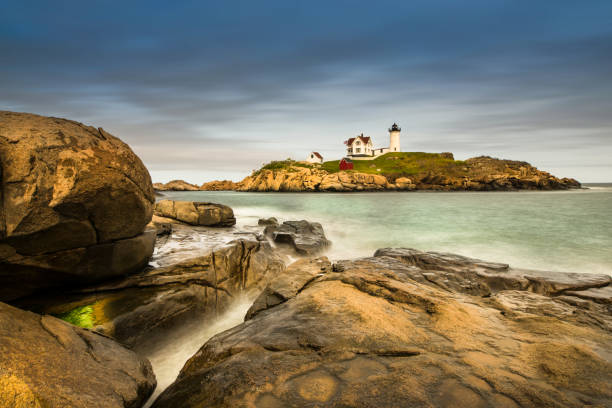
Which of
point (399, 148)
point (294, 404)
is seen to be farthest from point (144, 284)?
point (399, 148)

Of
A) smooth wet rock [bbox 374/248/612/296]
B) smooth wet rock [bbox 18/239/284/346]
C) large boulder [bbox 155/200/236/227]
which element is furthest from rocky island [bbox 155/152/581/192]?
smooth wet rock [bbox 18/239/284/346]

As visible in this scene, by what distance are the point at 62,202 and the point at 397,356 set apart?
16.8 ft

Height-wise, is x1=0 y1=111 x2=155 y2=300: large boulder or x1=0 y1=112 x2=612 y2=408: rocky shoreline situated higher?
x1=0 y1=111 x2=155 y2=300: large boulder

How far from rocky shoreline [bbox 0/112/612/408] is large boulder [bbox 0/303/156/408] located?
17 millimetres

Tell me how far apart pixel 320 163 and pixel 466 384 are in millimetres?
111553

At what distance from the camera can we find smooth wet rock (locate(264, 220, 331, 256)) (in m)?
12.3

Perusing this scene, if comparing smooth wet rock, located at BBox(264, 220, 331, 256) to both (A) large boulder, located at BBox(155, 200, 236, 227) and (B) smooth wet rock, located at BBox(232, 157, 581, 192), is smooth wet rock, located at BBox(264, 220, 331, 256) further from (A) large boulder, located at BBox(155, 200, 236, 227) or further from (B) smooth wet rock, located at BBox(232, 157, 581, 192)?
(B) smooth wet rock, located at BBox(232, 157, 581, 192)

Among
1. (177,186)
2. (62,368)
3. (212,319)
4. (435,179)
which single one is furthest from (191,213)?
(177,186)

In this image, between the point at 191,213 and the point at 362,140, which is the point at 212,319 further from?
the point at 362,140

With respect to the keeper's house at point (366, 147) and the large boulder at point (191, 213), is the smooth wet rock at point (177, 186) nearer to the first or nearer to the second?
the keeper's house at point (366, 147)

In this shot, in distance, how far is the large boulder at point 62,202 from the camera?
3.96 metres

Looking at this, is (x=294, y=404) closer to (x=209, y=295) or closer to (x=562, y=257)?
(x=209, y=295)

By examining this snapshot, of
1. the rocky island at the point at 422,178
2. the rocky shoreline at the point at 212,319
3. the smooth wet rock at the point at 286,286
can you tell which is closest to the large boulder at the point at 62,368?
the rocky shoreline at the point at 212,319

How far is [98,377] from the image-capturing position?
10.1ft
